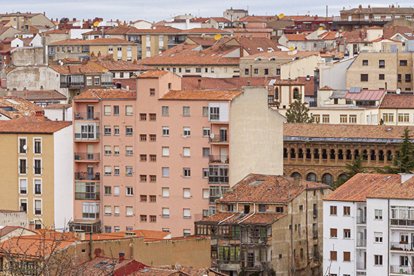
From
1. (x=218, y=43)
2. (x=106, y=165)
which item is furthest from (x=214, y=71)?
(x=106, y=165)

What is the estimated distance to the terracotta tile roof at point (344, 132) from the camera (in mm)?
80125

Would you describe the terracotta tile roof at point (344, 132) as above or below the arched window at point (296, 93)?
below

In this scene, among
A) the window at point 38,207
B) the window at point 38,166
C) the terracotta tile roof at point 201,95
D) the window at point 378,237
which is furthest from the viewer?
the window at point 38,166

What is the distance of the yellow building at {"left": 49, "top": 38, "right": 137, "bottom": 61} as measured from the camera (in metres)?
132

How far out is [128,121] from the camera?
68750mm

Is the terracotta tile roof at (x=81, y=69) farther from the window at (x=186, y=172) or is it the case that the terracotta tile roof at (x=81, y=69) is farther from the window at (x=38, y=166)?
the window at (x=186, y=172)

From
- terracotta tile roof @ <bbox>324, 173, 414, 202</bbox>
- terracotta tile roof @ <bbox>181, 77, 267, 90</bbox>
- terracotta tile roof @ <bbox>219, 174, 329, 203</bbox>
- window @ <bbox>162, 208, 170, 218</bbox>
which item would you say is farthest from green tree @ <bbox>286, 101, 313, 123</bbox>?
terracotta tile roof @ <bbox>324, 173, 414, 202</bbox>

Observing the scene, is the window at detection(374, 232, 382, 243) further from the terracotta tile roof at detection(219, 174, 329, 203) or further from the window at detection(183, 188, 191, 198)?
the window at detection(183, 188, 191, 198)

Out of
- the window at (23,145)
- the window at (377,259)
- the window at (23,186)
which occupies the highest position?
the window at (23,145)

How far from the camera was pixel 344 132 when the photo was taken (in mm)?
80938

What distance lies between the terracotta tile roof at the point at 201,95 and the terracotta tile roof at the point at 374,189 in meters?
6.72

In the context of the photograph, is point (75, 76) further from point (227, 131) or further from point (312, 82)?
point (227, 131)

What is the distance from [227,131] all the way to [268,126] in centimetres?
180

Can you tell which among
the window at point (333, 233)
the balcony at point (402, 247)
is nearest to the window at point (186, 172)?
the window at point (333, 233)
